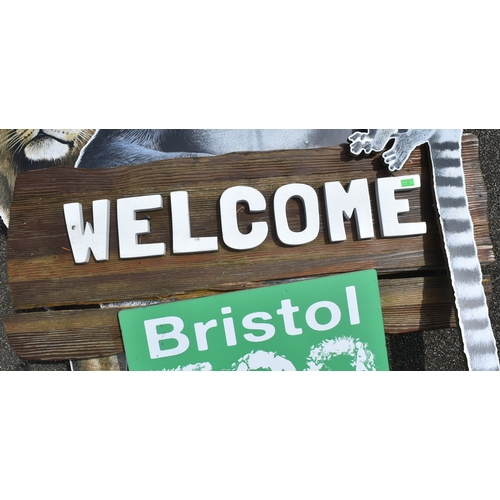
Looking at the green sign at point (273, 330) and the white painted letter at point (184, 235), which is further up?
the white painted letter at point (184, 235)

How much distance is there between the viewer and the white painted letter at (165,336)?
7.35ft

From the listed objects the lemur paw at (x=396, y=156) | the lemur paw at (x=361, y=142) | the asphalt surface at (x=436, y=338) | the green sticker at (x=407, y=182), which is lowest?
the asphalt surface at (x=436, y=338)

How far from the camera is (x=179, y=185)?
2.31 meters

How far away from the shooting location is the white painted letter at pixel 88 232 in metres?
2.29

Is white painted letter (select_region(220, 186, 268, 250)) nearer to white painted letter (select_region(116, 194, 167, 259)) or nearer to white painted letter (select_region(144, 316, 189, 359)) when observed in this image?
white painted letter (select_region(116, 194, 167, 259))

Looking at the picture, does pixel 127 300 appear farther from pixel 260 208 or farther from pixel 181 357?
pixel 260 208

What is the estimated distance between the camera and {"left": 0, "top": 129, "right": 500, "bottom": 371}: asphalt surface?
2.27m

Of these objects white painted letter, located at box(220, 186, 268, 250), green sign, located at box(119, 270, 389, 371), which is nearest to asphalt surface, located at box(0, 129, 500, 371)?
green sign, located at box(119, 270, 389, 371)

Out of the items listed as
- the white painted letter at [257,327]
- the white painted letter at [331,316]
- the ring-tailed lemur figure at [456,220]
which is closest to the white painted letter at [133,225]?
the white painted letter at [257,327]

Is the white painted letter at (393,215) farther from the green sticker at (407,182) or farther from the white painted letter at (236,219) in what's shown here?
the white painted letter at (236,219)

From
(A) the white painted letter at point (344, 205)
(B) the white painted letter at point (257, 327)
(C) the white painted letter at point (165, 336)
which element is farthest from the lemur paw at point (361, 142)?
(C) the white painted letter at point (165, 336)

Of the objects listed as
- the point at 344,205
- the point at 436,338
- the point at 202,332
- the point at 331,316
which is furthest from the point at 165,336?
the point at 436,338

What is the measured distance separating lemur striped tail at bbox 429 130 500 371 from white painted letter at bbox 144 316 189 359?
1383mm

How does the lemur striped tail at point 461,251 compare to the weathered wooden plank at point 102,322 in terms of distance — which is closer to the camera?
the lemur striped tail at point 461,251
